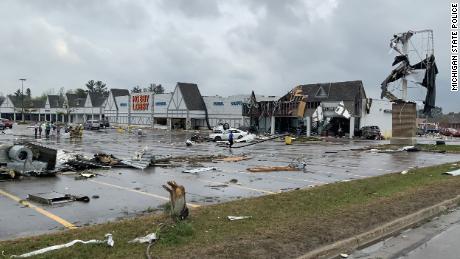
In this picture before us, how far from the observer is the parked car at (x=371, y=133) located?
57.1 m

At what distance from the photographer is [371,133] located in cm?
5731

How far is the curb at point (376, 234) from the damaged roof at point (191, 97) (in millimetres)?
74867

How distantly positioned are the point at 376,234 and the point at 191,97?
259ft

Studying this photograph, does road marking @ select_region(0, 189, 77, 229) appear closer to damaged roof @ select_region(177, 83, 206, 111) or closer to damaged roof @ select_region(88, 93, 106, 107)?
damaged roof @ select_region(177, 83, 206, 111)

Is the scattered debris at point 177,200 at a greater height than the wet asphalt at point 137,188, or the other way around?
the scattered debris at point 177,200

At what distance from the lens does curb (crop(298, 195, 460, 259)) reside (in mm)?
7208

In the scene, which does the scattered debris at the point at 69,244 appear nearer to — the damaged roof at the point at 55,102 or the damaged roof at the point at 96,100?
the damaged roof at the point at 96,100

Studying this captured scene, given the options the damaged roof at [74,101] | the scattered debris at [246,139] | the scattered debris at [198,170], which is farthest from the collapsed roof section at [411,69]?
the damaged roof at [74,101]

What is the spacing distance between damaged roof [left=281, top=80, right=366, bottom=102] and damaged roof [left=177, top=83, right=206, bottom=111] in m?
23.3

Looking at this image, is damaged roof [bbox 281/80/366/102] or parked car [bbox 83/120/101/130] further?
parked car [bbox 83/120/101/130]

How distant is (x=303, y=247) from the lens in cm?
714

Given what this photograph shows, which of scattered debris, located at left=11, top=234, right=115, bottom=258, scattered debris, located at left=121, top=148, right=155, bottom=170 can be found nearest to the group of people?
scattered debris, located at left=121, top=148, right=155, bottom=170

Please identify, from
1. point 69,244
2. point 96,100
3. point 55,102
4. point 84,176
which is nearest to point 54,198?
point 69,244

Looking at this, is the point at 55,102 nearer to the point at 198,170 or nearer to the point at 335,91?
the point at 335,91
